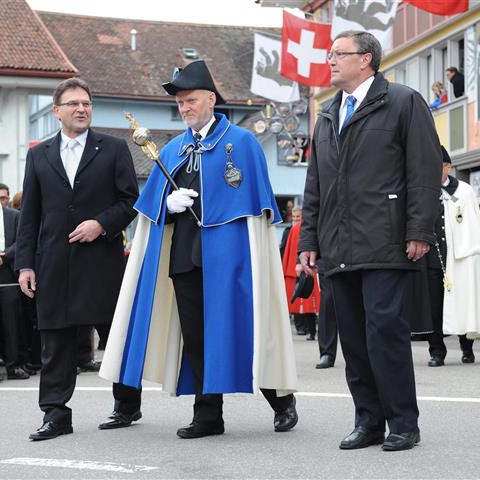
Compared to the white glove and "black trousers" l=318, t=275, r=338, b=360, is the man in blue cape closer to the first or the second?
the white glove

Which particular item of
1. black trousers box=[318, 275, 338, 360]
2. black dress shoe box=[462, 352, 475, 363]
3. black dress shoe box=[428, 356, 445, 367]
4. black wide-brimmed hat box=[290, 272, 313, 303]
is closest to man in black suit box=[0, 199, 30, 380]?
black trousers box=[318, 275, 338, 360]

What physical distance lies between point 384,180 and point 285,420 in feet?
5.66

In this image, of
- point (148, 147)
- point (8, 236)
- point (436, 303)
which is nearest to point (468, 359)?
point (436, 303)

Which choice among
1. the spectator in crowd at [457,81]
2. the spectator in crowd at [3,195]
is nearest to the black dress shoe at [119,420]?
the spectator in crowd at [3,195]

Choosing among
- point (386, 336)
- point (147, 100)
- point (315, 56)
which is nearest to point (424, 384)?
point (386, 336)

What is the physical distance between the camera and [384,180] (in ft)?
23.6

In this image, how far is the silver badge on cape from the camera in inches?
314

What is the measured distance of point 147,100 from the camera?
64.4 metres

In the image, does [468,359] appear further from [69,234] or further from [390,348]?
[390,348]

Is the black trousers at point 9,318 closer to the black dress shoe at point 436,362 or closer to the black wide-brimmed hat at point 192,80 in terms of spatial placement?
the black dress shoe at point 436,362

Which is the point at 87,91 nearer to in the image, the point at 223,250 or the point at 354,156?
the point at 223,250

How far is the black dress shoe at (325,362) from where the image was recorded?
13422mm

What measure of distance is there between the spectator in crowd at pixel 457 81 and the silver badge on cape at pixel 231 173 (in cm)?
2342

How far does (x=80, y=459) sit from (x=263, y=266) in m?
1.65
